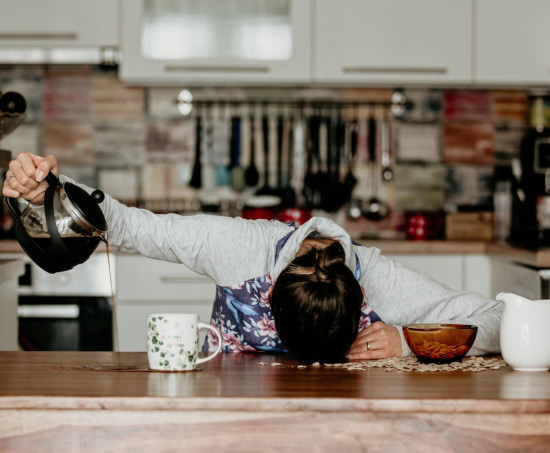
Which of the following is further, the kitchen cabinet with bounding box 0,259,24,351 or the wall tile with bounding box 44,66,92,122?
the wall tile with bounding box 44,66,92,122

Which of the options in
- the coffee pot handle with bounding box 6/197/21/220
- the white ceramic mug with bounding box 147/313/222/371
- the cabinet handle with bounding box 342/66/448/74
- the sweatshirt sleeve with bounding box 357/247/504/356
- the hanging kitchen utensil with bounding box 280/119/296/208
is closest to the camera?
the white ceramic mug with bounding box 147/313/222/371

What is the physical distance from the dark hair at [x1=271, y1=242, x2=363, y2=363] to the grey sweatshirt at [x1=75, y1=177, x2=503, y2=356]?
13cm

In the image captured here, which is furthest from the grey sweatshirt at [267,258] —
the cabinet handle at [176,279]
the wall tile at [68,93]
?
the wall tile at [68,93]

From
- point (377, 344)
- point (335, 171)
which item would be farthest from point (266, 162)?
point (377, 344)

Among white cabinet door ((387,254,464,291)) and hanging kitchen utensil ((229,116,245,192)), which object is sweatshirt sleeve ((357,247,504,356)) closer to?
white cabinet door ((387,254,464,291))

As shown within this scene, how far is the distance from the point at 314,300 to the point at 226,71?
2.06 meters

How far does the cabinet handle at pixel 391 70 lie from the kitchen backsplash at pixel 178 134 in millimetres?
327

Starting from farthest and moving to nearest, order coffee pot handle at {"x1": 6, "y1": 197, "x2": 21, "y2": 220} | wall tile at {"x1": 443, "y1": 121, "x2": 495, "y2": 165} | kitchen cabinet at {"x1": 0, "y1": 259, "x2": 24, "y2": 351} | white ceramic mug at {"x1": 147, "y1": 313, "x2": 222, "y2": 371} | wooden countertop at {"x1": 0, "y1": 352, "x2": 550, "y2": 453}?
wall tile at {"x1": 443, "y1": 121, "x2": 495, "y2": 165}, kitchen cabinet at {"x1": 0, "y1": 259, "x2": 24, "y2": 351}, coffee pot handle at {"x1": 6, "y1": 197, "x2": 21, "y2": 220}, white ceramic mug at {"x1": 147, "y1": 313, "x2": 222, "y2": 371}, wooden countertop at {"x1": 0, "y1": 352, "x2": 550, "y2": 453}

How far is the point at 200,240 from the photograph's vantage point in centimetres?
151

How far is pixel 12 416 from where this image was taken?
41.6 inches

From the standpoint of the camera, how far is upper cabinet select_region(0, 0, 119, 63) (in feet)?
10.3

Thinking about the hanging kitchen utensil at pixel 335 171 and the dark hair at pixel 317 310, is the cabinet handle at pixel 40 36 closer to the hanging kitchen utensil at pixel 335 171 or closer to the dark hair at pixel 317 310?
the hanging kitchen utensil at pixel 335 171

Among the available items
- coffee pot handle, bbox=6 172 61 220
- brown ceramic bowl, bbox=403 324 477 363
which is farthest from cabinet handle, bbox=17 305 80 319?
brown ceramic bowl, bbox=403 324 477 363

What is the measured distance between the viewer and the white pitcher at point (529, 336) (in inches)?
51.3
